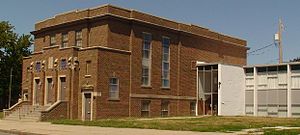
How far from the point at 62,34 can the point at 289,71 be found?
78.5 feet

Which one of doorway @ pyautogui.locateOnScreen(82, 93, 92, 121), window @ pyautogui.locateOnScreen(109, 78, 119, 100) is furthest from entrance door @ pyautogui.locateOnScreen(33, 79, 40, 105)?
window @ pyautogui.locateOnScreen(109, 78, 119, 100)

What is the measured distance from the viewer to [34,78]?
50594 millimetres

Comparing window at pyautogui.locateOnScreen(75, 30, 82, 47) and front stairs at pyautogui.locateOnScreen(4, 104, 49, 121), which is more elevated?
window at pyautogui.locateOnScreen(75, 30, 82, 47)

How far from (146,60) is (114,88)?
19.0ft

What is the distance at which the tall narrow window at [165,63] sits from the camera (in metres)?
51.6

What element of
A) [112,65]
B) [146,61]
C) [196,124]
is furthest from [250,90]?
[196,124]

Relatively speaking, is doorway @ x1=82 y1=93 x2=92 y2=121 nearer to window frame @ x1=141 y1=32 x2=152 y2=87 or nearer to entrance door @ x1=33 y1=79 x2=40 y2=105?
window frame @ x1=141 y1=32 x2=152 y2=87

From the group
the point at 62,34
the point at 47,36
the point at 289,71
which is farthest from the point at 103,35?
the point at 289,71

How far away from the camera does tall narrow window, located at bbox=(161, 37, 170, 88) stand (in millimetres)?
51625

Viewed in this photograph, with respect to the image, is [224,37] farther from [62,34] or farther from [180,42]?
[62,34]

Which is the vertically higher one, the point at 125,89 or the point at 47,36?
the point at 47,36

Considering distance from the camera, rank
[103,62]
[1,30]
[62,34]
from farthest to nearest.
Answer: [1,30] → [62,34] → [103,62]

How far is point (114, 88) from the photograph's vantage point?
4519 cm

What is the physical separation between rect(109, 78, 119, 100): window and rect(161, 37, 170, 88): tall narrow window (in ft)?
24.2
